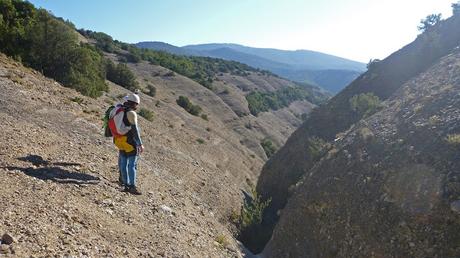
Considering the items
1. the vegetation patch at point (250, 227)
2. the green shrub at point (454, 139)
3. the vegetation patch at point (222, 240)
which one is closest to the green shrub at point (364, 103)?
the vegetation patch at point (250, 227)

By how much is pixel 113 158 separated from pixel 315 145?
41.7ft

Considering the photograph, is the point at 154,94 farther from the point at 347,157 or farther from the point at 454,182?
the point at 454,182

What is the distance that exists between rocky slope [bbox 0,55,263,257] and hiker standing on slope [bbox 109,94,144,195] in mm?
832

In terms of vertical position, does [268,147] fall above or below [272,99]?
below

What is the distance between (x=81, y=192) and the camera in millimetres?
9016

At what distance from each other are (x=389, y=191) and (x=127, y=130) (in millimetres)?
6512

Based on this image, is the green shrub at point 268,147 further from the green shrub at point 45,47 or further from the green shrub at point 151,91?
the green shrub at point 45,47

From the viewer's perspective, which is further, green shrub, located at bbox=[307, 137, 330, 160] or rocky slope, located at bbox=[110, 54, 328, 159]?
rocky slope, located at bbox=[110, 54, 328, 159]

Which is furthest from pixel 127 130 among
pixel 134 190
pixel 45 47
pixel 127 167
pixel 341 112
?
pixel 341 112

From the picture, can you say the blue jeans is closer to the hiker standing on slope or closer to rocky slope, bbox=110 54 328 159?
the hiker standing on slope

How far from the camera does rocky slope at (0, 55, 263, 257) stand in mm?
6984

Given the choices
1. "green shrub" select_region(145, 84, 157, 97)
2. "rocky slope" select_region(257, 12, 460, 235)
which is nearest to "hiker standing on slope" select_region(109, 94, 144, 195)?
"rocky slope" select_region(257, 12, 460, 235)

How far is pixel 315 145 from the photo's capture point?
2247 cm

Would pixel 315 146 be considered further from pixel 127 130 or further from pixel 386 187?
pixel 127 130
